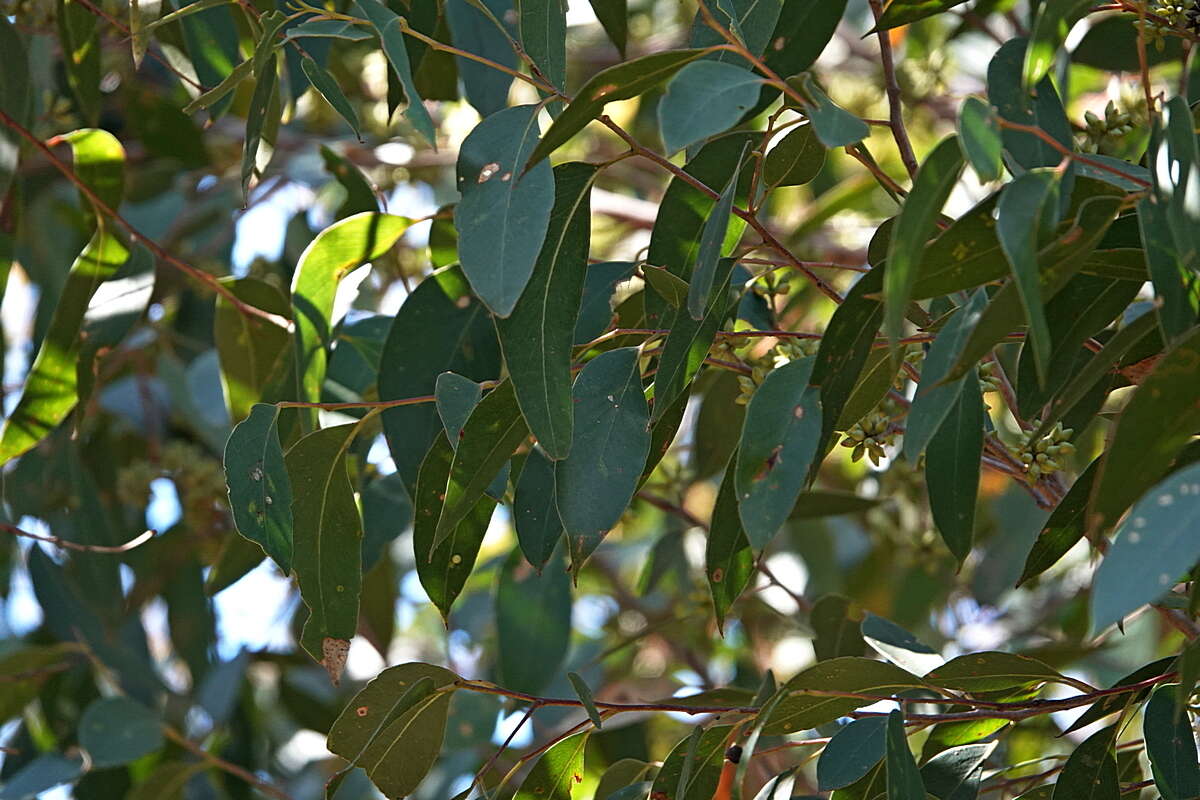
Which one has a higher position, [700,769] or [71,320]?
[71,320]

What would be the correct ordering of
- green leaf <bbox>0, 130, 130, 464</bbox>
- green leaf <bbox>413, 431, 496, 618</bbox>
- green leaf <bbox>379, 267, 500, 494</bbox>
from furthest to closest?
green leaf <bbox>0, 130, 130, 464</bbox> → green leaf <bbox>379, 267, 500, 494</bbox> → green leaf <bbox>413, 431, 496, 618</bbox>

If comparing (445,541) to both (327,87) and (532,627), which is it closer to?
(327,87)

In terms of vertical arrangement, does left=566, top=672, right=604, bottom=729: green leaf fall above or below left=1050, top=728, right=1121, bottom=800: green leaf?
above

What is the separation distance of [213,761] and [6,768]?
58 centimetres

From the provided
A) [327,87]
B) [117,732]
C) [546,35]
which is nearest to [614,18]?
[546,35]

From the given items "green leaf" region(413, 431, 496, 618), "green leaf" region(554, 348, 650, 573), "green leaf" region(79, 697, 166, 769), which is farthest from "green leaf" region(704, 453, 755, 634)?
"green leaf" region(79, 697, 166, 769)

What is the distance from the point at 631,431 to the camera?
2.88ft

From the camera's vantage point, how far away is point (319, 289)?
1.13 meters

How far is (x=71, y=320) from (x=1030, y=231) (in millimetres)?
1043

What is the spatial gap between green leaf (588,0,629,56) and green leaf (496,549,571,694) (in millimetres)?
705

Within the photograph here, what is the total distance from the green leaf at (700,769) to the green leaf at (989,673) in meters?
0.15

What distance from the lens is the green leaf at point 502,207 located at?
0.75 metres

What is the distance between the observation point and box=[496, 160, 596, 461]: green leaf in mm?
815

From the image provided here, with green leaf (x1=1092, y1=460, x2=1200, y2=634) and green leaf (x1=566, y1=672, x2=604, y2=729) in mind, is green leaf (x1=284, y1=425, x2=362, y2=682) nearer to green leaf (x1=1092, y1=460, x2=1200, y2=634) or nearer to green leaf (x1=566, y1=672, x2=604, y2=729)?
green leaf (x1=566, y1=672, x2=604, y2=729)
